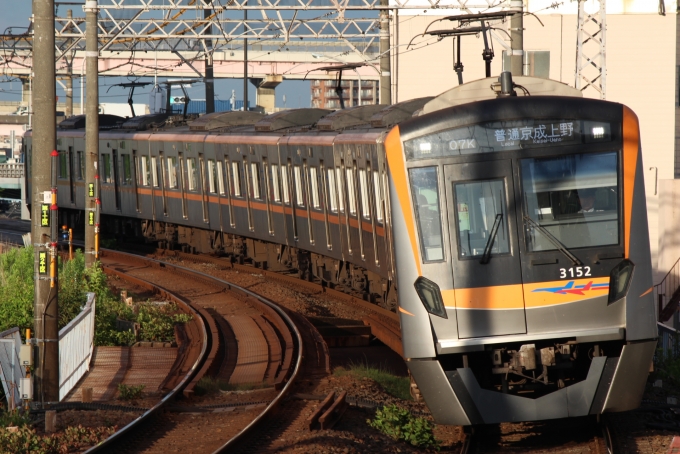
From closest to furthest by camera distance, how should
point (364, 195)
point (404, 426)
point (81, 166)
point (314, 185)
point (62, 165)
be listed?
1. point (404, 426)
2. point (364, 195)
3. point (314, 185)
4. point (81, 166)
5. point (62, 165)

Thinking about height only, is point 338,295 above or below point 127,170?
below

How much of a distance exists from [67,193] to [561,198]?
77.7ft

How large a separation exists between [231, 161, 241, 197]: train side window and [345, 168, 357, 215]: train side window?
6.67m

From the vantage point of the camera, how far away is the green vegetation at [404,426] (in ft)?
30.4

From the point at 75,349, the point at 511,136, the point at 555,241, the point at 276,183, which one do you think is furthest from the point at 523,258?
the point at 276,183

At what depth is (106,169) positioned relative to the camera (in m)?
29.0

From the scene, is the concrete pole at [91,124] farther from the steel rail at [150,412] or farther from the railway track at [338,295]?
the steel rail at [150,412]

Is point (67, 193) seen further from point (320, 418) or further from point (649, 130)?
point (320, 418)

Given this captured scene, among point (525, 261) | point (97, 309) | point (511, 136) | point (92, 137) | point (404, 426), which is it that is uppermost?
point (92, 137)

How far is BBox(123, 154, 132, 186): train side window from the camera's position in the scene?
27594 mm

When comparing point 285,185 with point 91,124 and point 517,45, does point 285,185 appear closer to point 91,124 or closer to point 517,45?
point 91,124

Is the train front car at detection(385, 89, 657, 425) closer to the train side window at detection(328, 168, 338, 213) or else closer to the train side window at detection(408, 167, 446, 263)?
the train side window at detection(408, 167, 446, 263)

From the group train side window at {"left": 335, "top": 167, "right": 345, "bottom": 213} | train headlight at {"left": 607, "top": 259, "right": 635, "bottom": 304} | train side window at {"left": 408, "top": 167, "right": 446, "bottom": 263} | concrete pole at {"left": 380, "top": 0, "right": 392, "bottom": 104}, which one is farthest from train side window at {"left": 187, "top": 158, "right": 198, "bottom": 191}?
train headlight at {"left": 607, "top": 259, "right": 635, "bottom": 304}

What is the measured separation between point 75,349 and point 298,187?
742 centimetres
